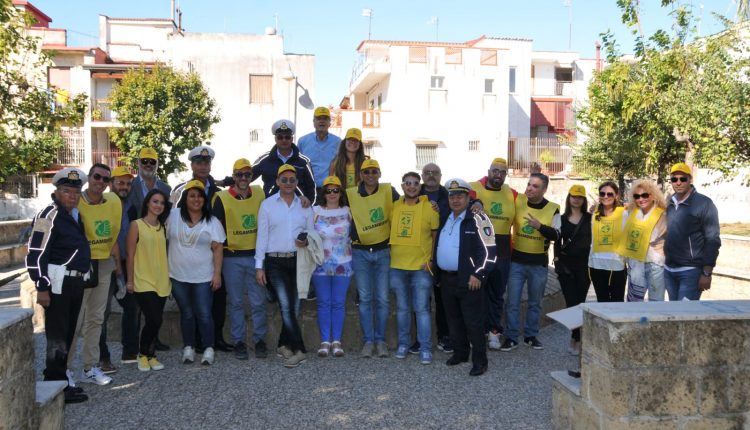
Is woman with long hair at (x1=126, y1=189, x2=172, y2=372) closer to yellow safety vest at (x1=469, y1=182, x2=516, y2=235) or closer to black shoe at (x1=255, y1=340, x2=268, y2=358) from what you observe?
black shoe at (x1=255, y1=340, x2=268, y2=358)

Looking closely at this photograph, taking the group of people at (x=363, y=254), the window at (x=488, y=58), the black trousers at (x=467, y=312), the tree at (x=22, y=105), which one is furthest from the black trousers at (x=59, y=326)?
the window at (x=488, y=58)

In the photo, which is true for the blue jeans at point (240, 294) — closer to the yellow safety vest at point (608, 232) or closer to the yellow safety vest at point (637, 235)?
the yellow safety vest at point (608, 232)

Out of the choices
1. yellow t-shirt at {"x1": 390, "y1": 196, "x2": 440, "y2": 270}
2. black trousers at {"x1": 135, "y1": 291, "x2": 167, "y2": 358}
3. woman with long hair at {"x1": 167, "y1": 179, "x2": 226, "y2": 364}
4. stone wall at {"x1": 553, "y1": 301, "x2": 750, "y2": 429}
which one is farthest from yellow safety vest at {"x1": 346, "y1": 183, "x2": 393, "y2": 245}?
stone wall at {"x1": 553, "y1": 301, "x2": 750, "y2": 429}

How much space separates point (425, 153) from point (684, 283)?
26.7 metres

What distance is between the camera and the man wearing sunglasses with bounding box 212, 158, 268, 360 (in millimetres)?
6156

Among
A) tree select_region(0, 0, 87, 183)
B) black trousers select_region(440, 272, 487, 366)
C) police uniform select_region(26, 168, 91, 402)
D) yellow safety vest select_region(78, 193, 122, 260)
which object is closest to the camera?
police uniform select_region(26, 168, 91, 402)

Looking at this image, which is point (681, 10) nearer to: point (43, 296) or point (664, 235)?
point (664, 235)

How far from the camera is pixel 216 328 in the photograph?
251 inches

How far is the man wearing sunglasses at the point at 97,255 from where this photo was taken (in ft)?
17.3

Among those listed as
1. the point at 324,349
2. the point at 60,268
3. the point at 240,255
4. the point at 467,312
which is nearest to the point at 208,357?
the point at 240,255

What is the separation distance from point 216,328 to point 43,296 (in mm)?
2042

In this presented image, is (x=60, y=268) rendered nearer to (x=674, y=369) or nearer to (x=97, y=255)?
(x=97, y=255)

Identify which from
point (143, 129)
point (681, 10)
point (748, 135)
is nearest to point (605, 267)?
point (748, 135)

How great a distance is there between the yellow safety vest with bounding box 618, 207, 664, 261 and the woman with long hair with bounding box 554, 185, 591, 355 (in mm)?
375
